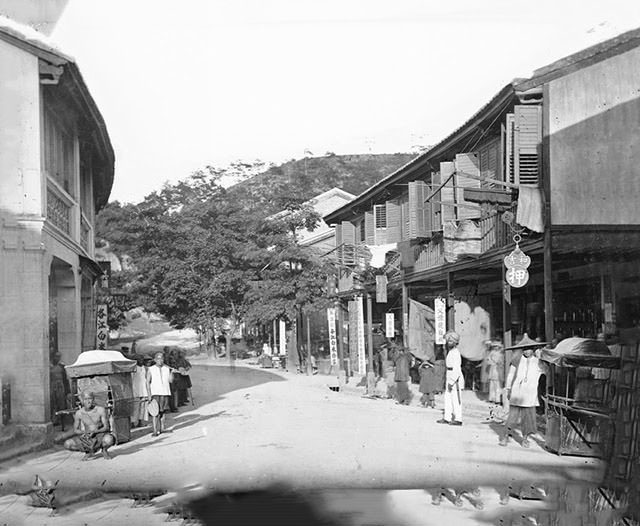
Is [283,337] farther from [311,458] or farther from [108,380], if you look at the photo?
[311,458]

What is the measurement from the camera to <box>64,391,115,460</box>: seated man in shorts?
38.1 ft

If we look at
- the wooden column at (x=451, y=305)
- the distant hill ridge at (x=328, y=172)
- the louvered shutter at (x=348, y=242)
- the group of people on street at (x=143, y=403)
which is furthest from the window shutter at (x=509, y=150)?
the distant hill ridge at (x=328, y=172)

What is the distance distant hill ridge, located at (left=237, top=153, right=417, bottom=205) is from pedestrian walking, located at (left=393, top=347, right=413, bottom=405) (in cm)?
1451

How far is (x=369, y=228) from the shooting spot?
30.0 meters

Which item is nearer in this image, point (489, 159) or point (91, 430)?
point (91, 430)

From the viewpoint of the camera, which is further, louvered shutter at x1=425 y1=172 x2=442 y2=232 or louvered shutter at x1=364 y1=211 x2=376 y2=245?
louvered shutter at x1=364 y1=211 x2=376 y2=245

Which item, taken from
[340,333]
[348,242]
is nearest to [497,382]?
[340,333]

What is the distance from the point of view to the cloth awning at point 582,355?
1029 centimetres

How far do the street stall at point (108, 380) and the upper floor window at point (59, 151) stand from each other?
3492 millimetres

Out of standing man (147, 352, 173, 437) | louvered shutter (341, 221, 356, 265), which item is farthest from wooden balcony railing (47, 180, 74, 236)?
louvered shutter (341, 221, 356, 265)

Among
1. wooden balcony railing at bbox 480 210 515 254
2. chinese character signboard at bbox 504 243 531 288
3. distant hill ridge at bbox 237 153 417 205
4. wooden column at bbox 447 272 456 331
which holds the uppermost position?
distant hill ridge at bbox 237 153 417 205

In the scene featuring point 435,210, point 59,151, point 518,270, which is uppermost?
point 59,151

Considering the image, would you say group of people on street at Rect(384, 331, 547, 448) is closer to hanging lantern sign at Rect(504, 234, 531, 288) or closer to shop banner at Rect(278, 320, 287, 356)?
hanging lantern sign at Rect(504, 234, 531, 288)

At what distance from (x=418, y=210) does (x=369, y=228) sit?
256 inches
